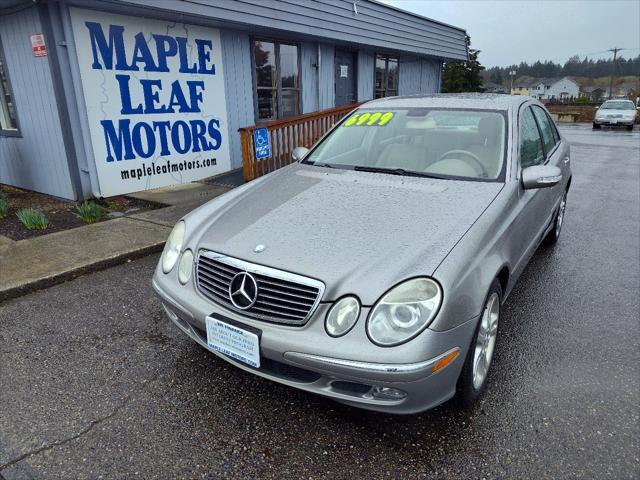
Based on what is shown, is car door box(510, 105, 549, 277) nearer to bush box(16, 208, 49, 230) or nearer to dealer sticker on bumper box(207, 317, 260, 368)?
dealer sticker on bumper box(207, 317, 260, 368)

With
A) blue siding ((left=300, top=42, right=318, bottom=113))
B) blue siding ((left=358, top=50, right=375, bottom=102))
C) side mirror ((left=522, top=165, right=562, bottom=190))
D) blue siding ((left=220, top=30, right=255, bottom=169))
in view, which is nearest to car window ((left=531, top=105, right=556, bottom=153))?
side mirror ((left=522, top=165, right=562, bottom=190))

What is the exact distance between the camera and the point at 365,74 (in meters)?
11.5

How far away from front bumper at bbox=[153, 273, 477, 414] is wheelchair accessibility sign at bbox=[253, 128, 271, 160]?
5065 millimetres

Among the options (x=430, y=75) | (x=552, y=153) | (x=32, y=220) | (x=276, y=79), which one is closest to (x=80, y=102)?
(x=32, y=220)

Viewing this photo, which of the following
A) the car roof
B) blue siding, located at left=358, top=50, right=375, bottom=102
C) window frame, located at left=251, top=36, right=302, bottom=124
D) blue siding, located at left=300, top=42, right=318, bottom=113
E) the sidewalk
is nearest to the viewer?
the car roof

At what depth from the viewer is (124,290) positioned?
3.69 m

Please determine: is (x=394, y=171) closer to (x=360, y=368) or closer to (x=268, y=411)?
(x=360, y=368)

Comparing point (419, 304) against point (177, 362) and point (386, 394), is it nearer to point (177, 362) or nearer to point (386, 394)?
point (386, 394)

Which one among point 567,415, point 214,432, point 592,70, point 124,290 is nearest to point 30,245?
point 124,290

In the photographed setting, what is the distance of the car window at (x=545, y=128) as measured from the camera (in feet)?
12.8

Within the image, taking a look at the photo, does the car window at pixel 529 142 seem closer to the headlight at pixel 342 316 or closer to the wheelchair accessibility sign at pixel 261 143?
the headlight at pixel 342 316

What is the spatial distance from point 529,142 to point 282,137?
15.8ft

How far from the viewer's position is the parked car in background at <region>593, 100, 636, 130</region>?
21594 millimetres

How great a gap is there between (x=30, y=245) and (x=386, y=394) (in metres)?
4.21
